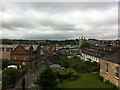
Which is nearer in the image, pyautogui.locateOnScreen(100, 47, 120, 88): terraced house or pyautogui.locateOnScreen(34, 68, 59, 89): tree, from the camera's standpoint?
pyautogui.locateOnScreen(34, 68, 59, 89): tree

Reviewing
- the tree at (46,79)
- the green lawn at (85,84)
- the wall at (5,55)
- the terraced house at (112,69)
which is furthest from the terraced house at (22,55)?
the tree at (46,79)

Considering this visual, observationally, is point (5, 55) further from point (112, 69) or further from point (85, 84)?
point (112, 69)

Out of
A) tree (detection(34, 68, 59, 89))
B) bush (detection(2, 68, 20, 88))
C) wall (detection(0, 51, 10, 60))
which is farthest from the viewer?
wall (detection(0, 51, 10, 60))

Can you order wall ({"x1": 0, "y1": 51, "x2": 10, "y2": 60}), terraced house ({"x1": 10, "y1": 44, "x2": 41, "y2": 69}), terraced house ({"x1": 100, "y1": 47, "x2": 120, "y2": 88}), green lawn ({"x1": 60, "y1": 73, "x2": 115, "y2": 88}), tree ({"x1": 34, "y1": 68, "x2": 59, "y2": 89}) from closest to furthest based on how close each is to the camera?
tree ({"x1": 34, "y1": 68, "x2": 59, "y2": 89}) → terraced house ({"x1": 100, "y1": 47, "x2": 120, "y2": 88}) → green lawn ({"x1": 60, "y1": 73, "x2": 115, "y2": 88}) → terraced house ({"x1": 10, "y1": 44, "x2": 41, "y2": 69}) → wall ({"x1": 0, "y1": 51, "x2": 10, "y2": 60})

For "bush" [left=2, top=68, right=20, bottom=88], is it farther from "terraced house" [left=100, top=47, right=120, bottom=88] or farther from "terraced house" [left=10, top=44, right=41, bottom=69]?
"terraced house" [left=10, top=44, right=41, bottom=69]

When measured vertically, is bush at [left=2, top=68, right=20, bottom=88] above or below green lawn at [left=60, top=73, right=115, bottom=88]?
above

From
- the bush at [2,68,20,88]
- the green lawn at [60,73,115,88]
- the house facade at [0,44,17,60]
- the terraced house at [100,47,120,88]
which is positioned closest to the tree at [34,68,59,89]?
the bush at [2,68,20,88]

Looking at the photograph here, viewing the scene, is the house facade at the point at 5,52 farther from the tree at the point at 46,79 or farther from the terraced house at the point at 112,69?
the tree at the point at 46,79

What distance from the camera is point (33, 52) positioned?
4978 cm

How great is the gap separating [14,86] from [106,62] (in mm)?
13127

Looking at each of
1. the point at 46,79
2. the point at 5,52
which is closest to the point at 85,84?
the point at 46,79

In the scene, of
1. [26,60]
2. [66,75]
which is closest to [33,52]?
[26,60]

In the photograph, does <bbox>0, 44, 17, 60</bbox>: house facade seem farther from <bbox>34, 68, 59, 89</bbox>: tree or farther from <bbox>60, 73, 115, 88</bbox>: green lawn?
<bbox>34, 68, 59, 89</bbox>: tree

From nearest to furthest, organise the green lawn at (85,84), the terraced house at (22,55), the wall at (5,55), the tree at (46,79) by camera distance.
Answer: the tree at (46,79) < the green lawn at (85,84) < the terraced house at (22,55) < the wall at (5,55)
